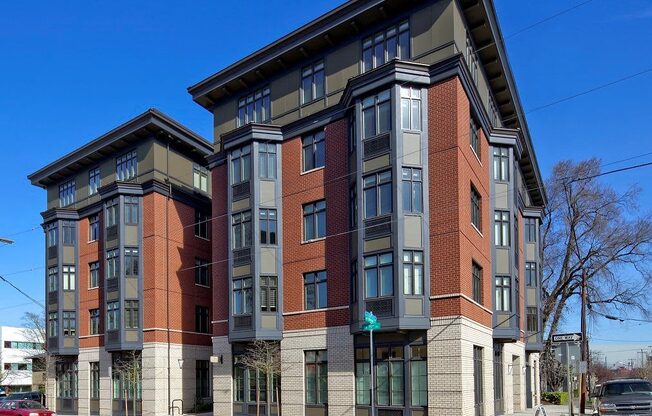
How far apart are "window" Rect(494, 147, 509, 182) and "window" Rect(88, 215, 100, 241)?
2462 cm

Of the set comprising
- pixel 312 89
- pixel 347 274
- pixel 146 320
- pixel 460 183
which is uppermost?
pixel 312 89

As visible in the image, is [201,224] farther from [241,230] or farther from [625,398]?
[625,398]

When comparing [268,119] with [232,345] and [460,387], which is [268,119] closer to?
[232,345]

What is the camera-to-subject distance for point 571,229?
52.3 meters

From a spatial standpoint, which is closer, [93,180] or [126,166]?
[126,166]

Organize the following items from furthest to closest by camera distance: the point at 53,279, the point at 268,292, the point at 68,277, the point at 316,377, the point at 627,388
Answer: the point at 53,279 → the point at 68,277 → the point at 268,292 → the point at 316,377 → the point at 627,388

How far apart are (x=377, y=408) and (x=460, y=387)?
12.0ft

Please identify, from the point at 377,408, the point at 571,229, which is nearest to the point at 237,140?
the point at 377,408

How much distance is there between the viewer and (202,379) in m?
41.2

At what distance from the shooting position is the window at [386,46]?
27.8 meters

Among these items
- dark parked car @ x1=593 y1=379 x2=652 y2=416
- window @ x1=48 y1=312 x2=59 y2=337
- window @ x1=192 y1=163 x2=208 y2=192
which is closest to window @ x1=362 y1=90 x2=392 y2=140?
dark parked car @ x1=593 y1=379 x2=652 y2=416

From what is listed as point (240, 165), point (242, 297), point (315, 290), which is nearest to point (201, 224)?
point (240, 165)

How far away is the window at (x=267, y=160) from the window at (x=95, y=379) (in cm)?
1870

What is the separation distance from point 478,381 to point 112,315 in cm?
2252
